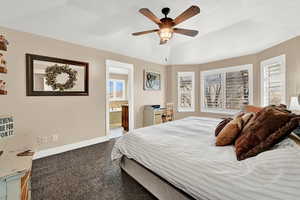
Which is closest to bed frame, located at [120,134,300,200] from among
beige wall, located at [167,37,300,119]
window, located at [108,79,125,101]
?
beige wall, located at [167,37,300,119]

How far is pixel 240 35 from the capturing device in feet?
11.0

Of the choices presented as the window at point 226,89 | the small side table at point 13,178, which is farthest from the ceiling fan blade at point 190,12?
the window at point 226,89

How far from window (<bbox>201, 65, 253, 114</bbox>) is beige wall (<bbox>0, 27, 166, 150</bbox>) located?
2.84 m

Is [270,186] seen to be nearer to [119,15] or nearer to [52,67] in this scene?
[119,15]

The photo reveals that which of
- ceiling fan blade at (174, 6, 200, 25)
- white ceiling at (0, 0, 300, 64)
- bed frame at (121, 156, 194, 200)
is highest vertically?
white ceiling at (0, 0, 300, 64)

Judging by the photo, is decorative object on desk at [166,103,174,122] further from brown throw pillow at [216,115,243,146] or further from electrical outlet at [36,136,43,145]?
electrical outlet at [36,136,43,145]

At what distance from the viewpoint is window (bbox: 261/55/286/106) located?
3050 millimetres

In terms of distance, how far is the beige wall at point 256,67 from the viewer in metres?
2.70

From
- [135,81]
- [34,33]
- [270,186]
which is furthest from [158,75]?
[270,186]

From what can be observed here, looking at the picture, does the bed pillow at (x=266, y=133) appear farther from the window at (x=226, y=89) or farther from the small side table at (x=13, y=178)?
the window at (x=226, y=89)

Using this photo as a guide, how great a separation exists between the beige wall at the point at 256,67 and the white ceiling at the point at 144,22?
20 centimetres

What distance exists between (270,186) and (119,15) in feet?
10.3

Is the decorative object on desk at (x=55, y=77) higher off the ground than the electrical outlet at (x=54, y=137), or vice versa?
the decorative object on desk at (x=55, y=77)

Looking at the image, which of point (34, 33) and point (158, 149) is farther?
point (34, 33)
